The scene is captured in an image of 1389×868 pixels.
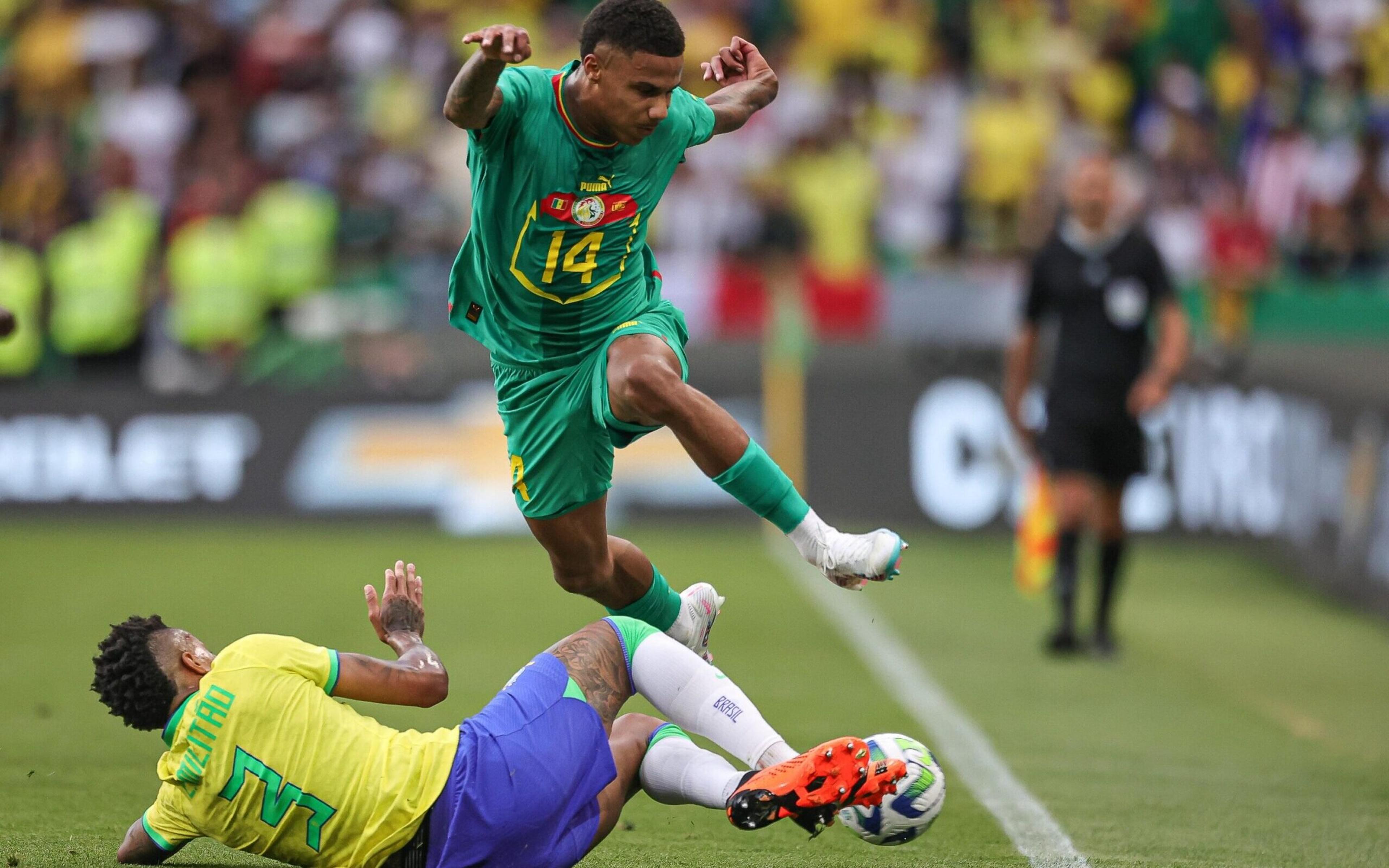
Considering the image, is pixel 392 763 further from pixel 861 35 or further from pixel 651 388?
pixel 861 35

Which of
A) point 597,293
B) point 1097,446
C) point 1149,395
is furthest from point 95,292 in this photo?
point 597,293

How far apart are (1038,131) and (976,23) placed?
2.14m

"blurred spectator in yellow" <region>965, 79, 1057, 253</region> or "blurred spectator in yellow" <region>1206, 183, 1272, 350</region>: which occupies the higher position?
"blurred spectator in yellow" <region>965, 79, 1057, 253</region>

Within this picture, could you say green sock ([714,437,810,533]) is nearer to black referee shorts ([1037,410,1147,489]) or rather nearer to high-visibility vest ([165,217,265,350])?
black referee shorts ([1037,410,1147,489])

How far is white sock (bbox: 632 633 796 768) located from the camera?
4859mm

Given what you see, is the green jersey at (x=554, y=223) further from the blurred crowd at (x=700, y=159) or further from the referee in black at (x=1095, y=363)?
the blurred crowd at (x=700, y=159)

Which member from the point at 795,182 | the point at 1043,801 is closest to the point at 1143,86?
the point at 795,182

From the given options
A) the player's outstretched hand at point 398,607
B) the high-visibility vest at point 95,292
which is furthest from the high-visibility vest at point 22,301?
the player's outstretched hand at point 398,607

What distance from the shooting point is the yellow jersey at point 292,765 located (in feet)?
13.6

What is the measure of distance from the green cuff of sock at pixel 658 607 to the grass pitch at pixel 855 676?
645mm

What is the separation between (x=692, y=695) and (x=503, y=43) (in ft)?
6.21

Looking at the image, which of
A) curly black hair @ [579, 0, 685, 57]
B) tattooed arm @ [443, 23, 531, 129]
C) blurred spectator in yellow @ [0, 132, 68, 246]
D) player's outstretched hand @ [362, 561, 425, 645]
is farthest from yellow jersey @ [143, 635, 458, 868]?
blurred spectator in yellow @ [0, 132, 68, 246]

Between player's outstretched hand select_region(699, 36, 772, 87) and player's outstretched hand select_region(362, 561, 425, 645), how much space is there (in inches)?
90.8

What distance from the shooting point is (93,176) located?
17422 millimetres
